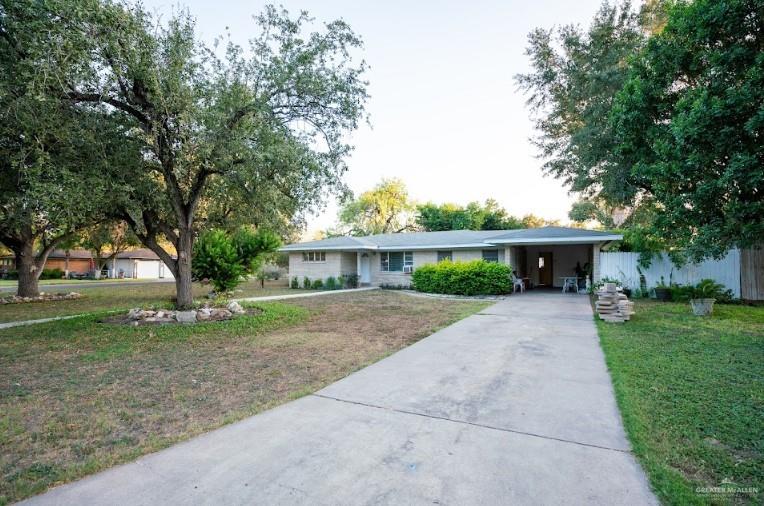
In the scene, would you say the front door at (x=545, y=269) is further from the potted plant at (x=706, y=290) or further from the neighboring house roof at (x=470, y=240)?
the potted plant at (x=706, y=290)

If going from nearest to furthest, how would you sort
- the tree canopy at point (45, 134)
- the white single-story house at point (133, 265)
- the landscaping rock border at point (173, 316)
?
the tree canopy at point (45, 134) → the landscaping rock border at point (173, 316) → the white single-story house at point (133, 265)

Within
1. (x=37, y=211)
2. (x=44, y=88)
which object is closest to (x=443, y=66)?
(x=44, y=88)

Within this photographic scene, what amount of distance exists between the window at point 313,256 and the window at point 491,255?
9167 millimetres

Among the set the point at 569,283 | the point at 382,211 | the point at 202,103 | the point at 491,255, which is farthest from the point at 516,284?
the point at 382,211

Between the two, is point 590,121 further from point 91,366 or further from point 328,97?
point 91,366

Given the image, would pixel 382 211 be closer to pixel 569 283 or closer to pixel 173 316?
pixel 569 283

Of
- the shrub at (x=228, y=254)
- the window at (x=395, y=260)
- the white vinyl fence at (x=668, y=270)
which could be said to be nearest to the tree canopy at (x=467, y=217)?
the window at (x=395, y=260)

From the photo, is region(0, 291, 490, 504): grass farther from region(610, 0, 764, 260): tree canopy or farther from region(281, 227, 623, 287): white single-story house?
region(281, 227, 623, 287): white single-story house

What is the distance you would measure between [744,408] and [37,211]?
39.3 feet

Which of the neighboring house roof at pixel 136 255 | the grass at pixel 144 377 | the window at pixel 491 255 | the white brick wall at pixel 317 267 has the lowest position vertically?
the grass at pixel 144 377

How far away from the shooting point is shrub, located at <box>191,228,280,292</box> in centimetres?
1415

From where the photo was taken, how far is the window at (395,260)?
20938mm

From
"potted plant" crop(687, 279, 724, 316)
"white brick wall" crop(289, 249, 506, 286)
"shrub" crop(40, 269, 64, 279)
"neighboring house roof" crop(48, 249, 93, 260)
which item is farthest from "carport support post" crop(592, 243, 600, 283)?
"neighboring house roof" crop(48, 249, 93, 260)

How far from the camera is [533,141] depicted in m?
16.6
